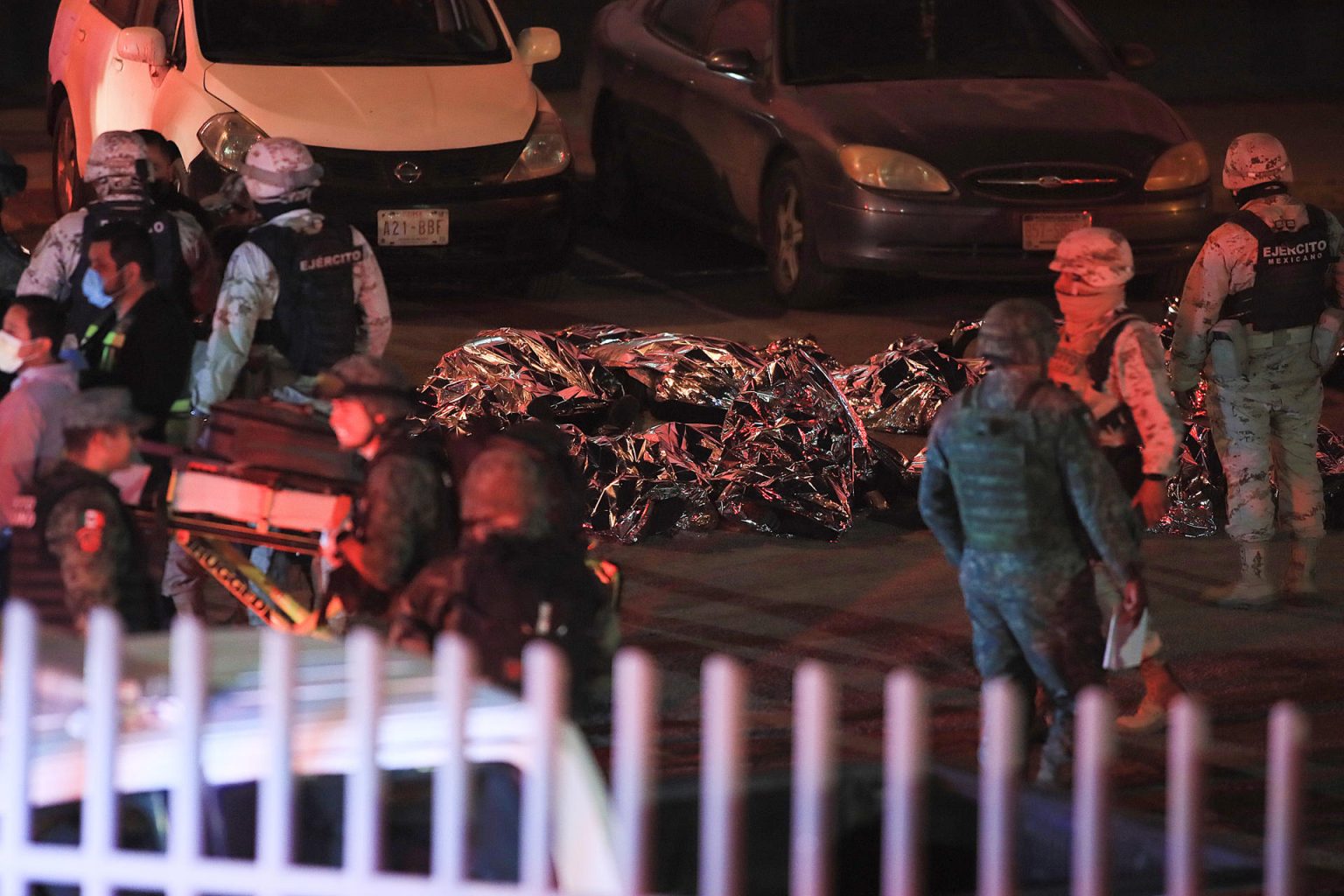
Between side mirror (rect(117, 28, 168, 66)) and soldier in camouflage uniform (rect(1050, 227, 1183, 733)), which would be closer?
soldier in camouflage uniform (rect(1050, 227, 1183, 733))

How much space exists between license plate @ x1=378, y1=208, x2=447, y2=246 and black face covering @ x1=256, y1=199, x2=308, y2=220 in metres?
4.15

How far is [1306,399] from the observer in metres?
7.84

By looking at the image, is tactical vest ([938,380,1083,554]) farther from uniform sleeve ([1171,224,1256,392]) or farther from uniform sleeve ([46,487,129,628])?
uniform sleeve ([46,487,129,628])

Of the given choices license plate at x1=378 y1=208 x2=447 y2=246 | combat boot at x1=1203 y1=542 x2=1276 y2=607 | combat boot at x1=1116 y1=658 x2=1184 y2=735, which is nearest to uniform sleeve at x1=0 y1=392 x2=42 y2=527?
combat boot at x1=1116 y1=658 x2=1184 y2=735

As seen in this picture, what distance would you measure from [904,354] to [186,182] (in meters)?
3.56

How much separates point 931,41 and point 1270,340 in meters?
5.43

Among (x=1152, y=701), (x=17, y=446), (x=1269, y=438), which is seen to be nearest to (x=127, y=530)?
(x=17, y=446)

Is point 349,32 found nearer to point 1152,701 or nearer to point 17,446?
point 17,446

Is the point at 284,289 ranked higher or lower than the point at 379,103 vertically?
lower

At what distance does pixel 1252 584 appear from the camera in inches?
318

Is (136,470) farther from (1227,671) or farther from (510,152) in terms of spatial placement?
(510,152)

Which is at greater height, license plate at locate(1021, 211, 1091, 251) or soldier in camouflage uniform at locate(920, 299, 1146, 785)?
license plate at locate(1021, 211, 1091, 251)

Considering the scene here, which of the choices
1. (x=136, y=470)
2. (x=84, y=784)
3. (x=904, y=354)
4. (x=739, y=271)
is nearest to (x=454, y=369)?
(x=904, y=354)

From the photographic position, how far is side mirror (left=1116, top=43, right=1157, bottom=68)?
41.7 ft
